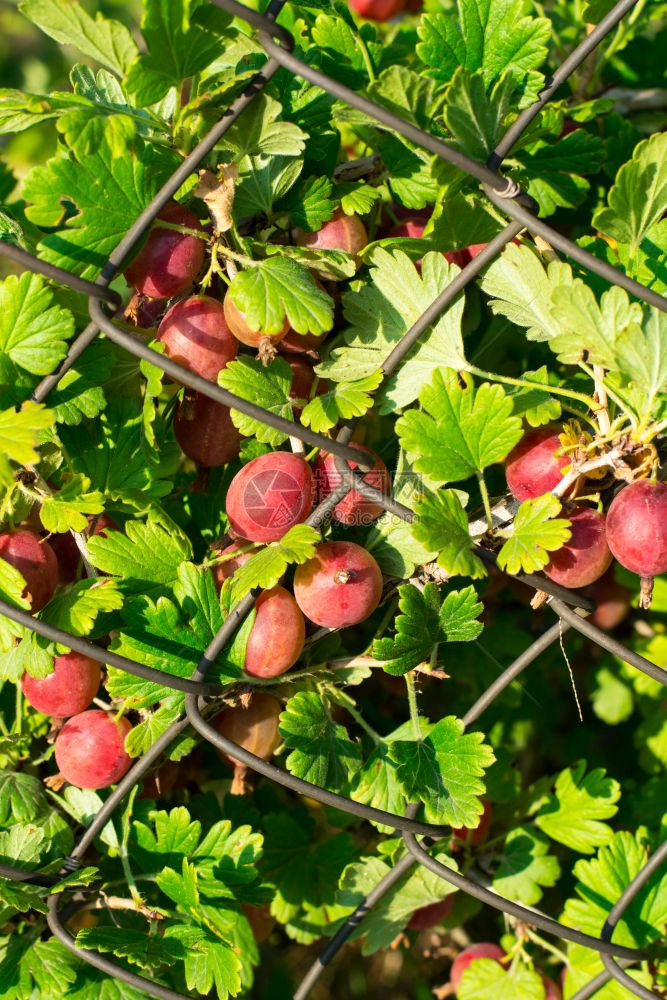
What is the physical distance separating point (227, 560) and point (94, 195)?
422mm

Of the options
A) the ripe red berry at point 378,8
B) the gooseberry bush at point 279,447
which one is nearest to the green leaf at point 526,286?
the gooseberry bush at point 279,447

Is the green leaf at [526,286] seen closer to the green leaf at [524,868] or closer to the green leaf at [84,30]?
the green leaf at [84,30]

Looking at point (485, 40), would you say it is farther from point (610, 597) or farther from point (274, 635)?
point (610, 597)

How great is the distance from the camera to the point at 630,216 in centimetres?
91

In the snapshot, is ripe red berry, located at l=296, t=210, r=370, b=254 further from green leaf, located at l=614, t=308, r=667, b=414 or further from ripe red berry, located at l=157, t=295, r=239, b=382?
green leaf, located at l=614, t=308, r=667, b=414

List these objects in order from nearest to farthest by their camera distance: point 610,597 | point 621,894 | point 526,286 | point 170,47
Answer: point 170,47
point 526,286
point 621,894
point 610,597

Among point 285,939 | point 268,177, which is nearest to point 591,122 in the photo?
point 268,177

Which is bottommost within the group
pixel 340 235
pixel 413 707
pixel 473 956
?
pixel 473 956

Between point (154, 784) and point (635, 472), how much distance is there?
730 mm

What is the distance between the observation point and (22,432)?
815 millimetres

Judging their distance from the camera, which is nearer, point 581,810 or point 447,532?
point 447,532

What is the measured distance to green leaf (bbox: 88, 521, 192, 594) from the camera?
971 mm

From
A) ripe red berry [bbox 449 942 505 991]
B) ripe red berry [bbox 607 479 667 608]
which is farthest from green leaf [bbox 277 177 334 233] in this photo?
ripe red berry [bbox 449 942 505 991]

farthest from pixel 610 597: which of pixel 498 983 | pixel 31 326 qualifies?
pixel 31 326
